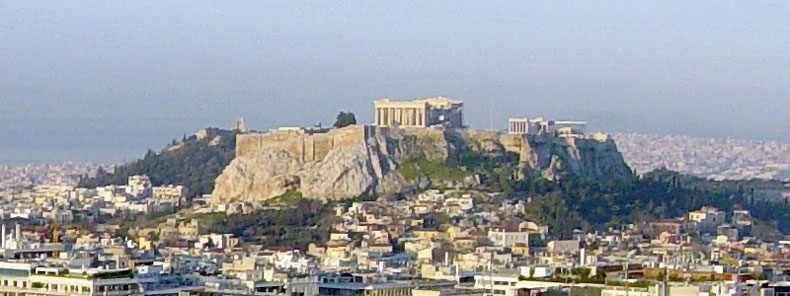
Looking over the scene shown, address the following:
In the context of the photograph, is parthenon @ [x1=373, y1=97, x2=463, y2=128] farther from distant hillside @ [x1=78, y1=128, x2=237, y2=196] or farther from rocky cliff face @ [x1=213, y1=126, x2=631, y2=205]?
distant hillside @ [x1=78, y1=128, x2=237, y2=196]

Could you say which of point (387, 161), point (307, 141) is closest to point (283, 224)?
point (387, 161)

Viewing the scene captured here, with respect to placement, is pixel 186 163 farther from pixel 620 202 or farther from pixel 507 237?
pixel 507 237

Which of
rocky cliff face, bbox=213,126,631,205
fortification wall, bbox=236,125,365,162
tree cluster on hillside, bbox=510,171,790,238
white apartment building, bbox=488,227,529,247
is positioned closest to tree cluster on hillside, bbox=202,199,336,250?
rocky cliff face, bbox=213,126,631,205

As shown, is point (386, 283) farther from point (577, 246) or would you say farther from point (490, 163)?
point (490, 163)

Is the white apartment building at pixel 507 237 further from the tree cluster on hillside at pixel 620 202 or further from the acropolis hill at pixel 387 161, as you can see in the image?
the acropolis hill at pixel 387 161

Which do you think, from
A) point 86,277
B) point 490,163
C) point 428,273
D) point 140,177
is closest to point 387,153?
point 490,163

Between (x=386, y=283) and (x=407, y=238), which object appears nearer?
(x=386, y=283)
